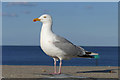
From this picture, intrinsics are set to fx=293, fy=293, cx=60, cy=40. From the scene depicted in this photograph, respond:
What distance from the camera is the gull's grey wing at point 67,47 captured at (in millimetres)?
13609

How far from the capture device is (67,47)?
45.3 feet

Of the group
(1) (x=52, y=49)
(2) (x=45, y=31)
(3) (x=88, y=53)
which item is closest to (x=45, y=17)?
(2) (x=45, y=31)

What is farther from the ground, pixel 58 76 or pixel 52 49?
pixel 52 49

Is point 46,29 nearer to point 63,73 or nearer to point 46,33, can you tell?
point 46,33

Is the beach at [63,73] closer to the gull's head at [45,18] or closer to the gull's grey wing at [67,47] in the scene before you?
the gull's grey wing at [67,47]

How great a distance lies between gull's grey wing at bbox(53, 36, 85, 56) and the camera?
44.7 feet

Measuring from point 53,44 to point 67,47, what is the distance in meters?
0.74

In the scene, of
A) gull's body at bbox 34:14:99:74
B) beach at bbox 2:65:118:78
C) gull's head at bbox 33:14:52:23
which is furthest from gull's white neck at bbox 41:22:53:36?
beach at bbox 2:65:118:78

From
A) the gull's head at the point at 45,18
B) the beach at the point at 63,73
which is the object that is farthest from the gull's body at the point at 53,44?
the beach at the point at 63,73

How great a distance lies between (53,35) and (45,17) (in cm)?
97

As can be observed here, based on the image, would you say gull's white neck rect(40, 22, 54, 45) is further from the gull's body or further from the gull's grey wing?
the gull's grey wing

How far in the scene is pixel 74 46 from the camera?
1414 centimetres

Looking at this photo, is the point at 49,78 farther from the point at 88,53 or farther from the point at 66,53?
the point at 88,53

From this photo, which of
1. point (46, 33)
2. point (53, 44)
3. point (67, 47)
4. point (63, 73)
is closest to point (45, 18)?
point (46, 33)
